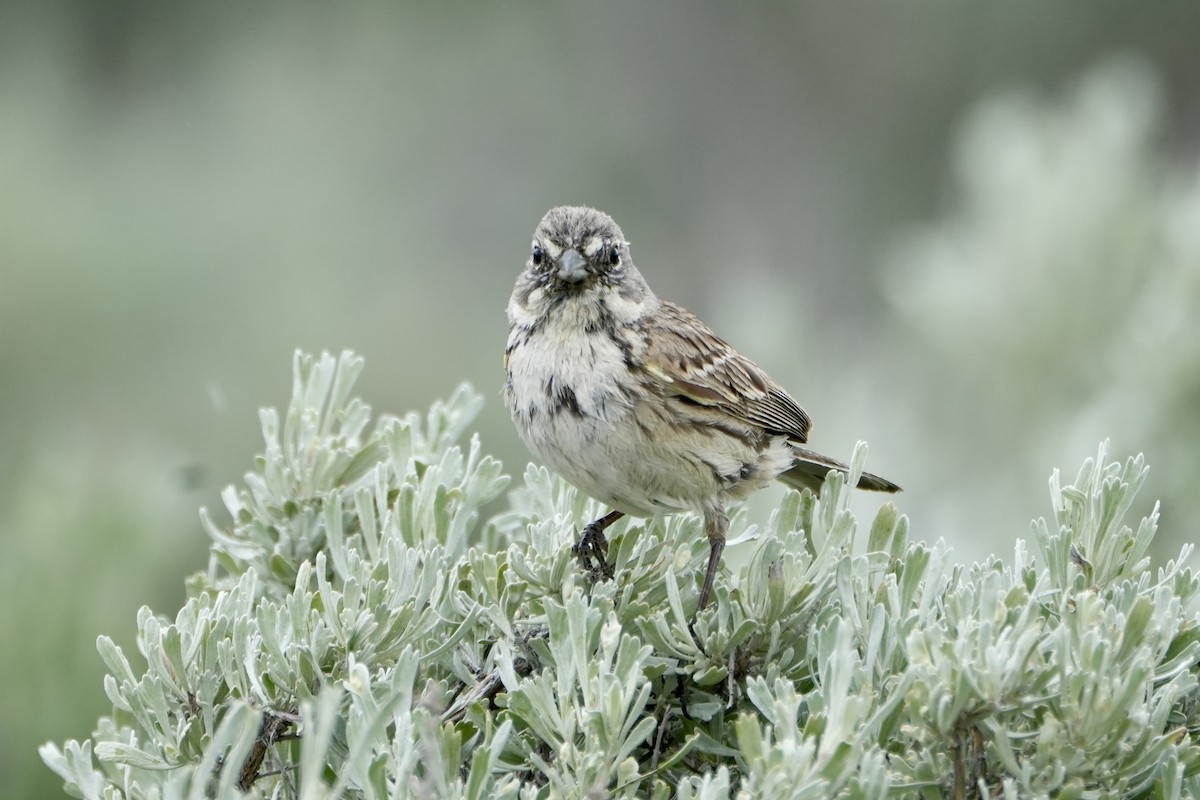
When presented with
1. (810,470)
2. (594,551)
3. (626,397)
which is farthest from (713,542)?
(810,470)

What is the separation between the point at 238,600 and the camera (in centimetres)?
246

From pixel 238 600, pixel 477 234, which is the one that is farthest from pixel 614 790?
pixel 477 234

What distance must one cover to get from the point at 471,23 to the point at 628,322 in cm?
784

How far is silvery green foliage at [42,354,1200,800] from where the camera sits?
185 centimetres

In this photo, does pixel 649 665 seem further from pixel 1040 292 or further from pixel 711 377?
pixel 1040 292

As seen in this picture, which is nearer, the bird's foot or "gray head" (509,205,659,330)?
the bird's foot

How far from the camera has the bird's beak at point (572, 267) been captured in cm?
368

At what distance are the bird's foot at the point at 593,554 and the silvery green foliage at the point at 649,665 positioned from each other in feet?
0.13

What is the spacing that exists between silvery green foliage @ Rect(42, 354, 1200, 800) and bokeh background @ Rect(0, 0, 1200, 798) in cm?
133

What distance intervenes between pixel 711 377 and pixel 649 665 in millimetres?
1756

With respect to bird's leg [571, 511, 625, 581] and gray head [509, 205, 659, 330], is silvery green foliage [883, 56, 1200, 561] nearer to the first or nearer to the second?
gray head [509, 205, 659, 330]

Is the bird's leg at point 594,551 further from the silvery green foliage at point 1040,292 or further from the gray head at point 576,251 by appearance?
the silvery green foliage at point 1040,292

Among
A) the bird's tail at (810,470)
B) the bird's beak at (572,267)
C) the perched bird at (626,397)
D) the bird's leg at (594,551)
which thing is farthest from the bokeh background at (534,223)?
the bird's leg at (594,551)

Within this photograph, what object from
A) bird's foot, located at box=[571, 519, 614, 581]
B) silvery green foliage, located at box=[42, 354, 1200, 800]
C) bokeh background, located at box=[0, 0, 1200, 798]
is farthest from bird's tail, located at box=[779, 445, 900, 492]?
silvery green foliage, located at box=[42, 354, 1200, 800]
